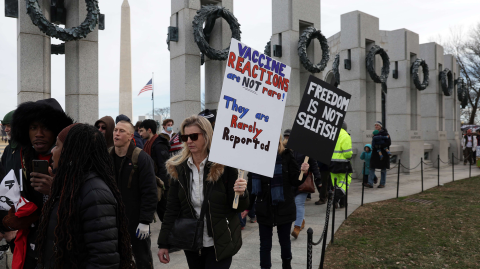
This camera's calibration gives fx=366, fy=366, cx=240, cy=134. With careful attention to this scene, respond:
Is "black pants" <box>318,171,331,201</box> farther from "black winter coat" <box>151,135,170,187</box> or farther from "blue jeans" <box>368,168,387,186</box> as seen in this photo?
"black winter coat" <box>151,135,170,187</box>

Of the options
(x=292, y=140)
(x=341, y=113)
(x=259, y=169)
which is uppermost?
(x=341, y=113)

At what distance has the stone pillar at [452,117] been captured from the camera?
2259 centimetres

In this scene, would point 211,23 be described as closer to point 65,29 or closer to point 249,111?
point 65,29

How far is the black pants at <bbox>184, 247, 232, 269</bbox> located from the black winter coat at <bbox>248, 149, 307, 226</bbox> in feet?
4.63

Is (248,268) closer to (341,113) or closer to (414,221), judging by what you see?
(341,113)

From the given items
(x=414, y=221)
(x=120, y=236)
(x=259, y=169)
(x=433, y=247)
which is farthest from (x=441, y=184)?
(x=120, y=236)

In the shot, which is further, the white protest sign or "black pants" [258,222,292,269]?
"black pants" [258,222,292,269]

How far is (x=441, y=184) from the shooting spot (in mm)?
12656

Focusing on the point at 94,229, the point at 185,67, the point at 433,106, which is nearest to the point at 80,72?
the point at 185,67

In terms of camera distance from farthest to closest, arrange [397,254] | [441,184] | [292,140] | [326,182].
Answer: [441,184] < [326,182] < [397,254] < [292,140]

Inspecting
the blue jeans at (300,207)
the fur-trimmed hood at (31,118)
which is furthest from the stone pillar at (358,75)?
the fur-trimmed hood at (31,118)

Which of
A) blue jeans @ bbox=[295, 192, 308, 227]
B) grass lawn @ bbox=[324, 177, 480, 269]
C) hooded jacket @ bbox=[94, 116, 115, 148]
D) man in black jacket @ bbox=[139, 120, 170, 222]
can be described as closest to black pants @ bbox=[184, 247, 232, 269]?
hooded jacket @ bbox=[94, 116, 115, 148]

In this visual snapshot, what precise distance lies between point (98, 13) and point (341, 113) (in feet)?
21.0

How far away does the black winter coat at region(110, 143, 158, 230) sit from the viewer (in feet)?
12.9
